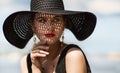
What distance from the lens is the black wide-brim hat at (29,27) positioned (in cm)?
795

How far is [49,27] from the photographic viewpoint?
24.9ft

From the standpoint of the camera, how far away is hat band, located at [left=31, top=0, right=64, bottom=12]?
7910 mm

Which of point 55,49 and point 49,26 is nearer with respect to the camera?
point 49,26

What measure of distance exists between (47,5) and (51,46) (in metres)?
0.56

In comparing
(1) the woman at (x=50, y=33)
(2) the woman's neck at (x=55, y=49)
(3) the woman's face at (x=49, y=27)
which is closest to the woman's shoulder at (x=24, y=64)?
(1) the woman at (x=50, y=33)

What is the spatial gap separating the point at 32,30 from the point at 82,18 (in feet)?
2.44

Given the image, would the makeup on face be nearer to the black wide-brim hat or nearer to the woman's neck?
the black wide-brim hat

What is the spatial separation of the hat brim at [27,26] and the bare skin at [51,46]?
0.33 metres

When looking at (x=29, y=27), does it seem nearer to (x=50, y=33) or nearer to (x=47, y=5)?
(x=47, y=5)

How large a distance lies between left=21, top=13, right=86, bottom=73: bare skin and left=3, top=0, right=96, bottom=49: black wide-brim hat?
0.18 meters

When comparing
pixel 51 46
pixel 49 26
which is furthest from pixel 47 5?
pixel 51 46

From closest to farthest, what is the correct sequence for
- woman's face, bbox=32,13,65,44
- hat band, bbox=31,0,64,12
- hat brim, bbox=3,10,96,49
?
woman's face, bbox=32,13,65,44
hat band, bbox=31,0,64,12
hat brim, bbox=3,10,96,49

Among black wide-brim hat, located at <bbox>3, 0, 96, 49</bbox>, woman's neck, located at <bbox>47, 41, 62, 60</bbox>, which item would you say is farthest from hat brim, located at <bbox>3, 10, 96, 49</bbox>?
woman's neck, located at <bbox>47, 41, 62, 60</bbox>

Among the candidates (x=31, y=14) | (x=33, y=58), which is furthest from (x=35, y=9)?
(x=33, y=58)
